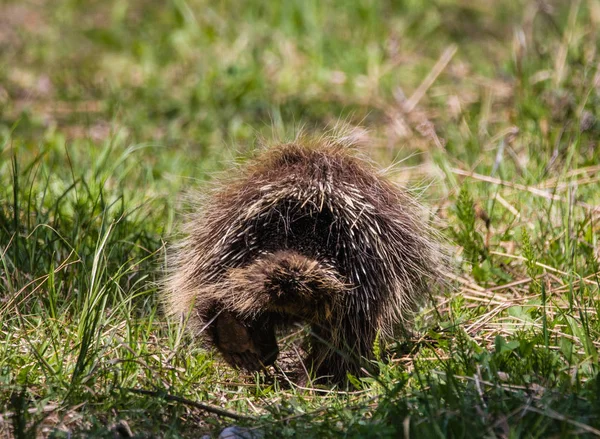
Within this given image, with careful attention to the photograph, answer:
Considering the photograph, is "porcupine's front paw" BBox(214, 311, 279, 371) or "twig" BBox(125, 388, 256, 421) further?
"porcupine's front paw" BBox(214, 311, 279, 371)

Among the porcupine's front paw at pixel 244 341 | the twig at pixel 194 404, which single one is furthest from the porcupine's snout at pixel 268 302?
the twig at pixel 194 404

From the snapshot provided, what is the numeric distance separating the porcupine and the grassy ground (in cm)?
18

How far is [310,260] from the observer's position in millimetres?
3441

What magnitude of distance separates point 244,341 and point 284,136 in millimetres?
1262

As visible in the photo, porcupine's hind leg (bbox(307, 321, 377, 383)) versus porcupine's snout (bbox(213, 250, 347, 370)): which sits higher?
porcupine's snout (bbox(213, 250, 347, 370))

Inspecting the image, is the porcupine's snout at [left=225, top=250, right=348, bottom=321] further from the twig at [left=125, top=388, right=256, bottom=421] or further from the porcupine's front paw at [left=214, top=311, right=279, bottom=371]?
the twig at [left=125, top=388, right=256, bottom=421]

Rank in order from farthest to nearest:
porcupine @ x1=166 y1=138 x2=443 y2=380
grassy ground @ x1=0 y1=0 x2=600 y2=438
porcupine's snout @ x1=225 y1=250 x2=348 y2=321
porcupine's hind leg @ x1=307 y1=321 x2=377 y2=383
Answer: porcupine's hind leg @ x1=307 y1=321 x2=377 y2=383 → porcupine @ x1=166 y1=138 x2=443 y2=380 → porcupine's snout @ x1=225 y1=250 x2=348 y2=321 → grassy ground @ x1=0 y1=0 x2=600 y2=438

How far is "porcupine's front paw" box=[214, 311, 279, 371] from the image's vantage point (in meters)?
3.66

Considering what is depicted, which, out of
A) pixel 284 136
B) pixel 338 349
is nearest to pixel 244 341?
pixel 338 349

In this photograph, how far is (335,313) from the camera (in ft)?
11.9

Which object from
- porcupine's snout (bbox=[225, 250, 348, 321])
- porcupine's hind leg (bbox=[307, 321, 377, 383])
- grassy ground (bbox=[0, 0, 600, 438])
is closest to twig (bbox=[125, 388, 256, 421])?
grassy ground (bbox=[0, 0, 600, 438])

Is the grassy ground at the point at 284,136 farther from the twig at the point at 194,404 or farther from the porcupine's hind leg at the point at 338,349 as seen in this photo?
the porcupine's hind leg at the point at 338,349

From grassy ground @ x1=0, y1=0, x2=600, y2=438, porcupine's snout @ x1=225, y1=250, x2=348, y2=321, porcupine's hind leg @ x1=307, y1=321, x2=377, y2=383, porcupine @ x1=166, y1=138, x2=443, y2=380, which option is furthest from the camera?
porcupine's hind leg @ x1=307, y1=321, x2=377, y2=383

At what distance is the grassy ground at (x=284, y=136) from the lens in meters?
3.00
